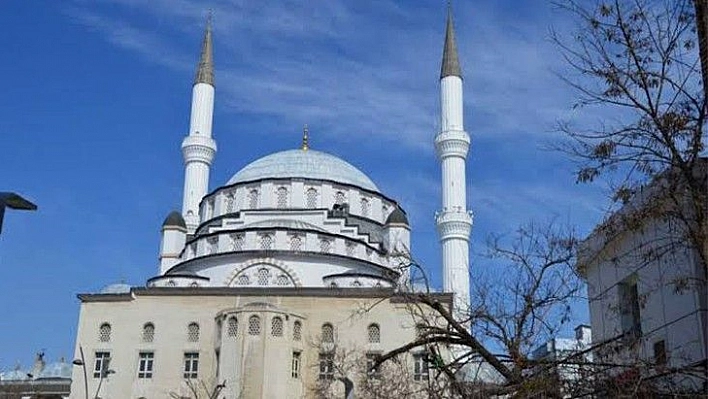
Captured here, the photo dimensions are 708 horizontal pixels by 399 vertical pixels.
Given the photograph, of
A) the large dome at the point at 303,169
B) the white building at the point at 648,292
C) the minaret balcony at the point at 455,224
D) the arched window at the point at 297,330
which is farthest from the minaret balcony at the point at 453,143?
the white building at the point at 648,292

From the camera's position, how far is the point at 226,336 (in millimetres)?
31844

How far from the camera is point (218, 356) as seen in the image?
31.9 meters

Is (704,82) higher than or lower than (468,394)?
higher

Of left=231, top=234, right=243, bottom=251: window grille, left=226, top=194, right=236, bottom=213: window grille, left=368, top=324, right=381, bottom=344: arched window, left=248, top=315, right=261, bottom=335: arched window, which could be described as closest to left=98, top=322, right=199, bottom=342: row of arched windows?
left=248, top=315, right=261, bottom=335: arched window

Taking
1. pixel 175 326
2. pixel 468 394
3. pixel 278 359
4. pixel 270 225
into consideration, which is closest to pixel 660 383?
pixel 468 394

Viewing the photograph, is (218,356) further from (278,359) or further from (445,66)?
(445,66)

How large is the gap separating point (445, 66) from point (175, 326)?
63.4 ft

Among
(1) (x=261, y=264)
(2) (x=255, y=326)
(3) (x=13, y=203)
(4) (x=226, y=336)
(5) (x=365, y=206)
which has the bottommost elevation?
(3) (x=13, y=203)

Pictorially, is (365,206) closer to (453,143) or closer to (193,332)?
(453,143)

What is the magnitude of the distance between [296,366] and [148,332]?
235 inches

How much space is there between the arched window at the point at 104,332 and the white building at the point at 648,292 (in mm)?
23664

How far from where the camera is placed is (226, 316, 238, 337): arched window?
31.8 m

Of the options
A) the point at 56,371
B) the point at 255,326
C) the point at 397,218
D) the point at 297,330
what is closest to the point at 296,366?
the point at 297,330

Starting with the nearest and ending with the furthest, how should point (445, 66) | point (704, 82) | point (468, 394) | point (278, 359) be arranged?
point (704, 82), point (468, 394), point (278, 359), point (445, 66)
